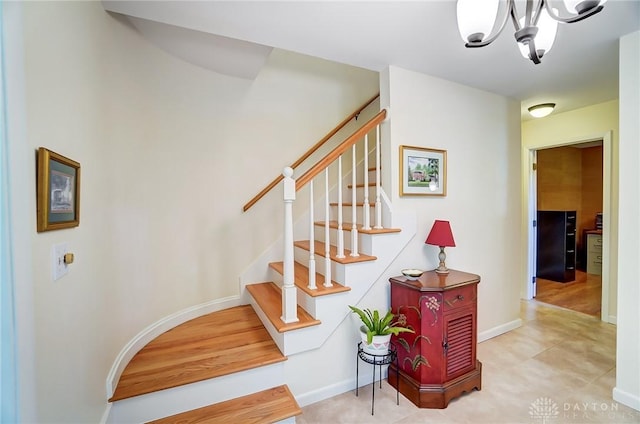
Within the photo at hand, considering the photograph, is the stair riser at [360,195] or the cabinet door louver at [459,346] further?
the stair riser at [360,195]

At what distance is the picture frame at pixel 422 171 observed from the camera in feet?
7.57

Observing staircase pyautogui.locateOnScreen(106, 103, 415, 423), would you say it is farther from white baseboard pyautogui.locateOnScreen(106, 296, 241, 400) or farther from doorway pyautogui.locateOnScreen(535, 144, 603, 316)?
doorway pyautogui.locateOnScreen(535, 144, 603, 316)

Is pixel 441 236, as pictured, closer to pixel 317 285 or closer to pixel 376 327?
pixel 376 327

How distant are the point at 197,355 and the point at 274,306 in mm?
604

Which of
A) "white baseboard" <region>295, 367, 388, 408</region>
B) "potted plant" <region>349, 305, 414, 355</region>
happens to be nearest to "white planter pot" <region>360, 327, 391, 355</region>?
"potted plant" <region>349, 305, 414, 355</region>

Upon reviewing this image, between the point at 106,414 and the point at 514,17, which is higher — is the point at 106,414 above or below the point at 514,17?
below

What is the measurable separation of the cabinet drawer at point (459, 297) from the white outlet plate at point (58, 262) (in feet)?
6.57

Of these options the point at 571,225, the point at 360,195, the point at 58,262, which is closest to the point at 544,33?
the point at 360,195

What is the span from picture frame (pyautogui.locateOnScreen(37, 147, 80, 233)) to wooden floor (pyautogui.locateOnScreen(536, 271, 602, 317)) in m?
4.82

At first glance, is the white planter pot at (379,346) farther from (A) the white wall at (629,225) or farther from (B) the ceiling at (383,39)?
(B) the ceiling at (383,39)

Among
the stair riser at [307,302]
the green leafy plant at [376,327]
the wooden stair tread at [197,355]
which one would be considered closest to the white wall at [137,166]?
the wooden stair tread at [197,355]

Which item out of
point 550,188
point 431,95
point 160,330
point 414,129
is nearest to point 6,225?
Result: point 160,330

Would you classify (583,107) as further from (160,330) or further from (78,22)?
(160,330)

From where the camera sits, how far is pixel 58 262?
3.25 feet
